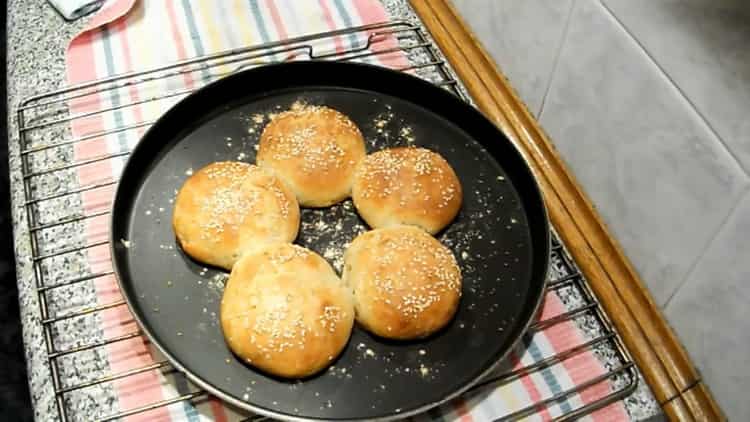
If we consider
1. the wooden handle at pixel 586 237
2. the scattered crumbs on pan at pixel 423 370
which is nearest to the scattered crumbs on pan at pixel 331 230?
the scattered crumbs on pan at pixel 423 370

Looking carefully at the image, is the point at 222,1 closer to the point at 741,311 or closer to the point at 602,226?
the point at 602,226

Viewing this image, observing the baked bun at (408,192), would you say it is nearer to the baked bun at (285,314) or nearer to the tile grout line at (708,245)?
the baked bun at (285,314)

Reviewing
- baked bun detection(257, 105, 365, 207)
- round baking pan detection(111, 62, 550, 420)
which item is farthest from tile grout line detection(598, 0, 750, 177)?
baked bun detection(257, 105, 365, 207)

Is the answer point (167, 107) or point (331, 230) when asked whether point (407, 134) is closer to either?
point (331, 230)

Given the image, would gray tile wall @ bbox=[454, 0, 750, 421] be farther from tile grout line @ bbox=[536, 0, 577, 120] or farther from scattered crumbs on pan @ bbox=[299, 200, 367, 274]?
scattered crumbs on pan @ bbox=[299, 200, 367, 274]

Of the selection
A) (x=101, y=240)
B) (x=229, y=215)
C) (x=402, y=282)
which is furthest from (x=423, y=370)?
(x=101, y=240)

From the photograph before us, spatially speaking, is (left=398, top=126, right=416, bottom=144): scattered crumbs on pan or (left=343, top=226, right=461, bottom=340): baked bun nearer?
(left=343, top=226, right=461, bottom=340): baked bun
